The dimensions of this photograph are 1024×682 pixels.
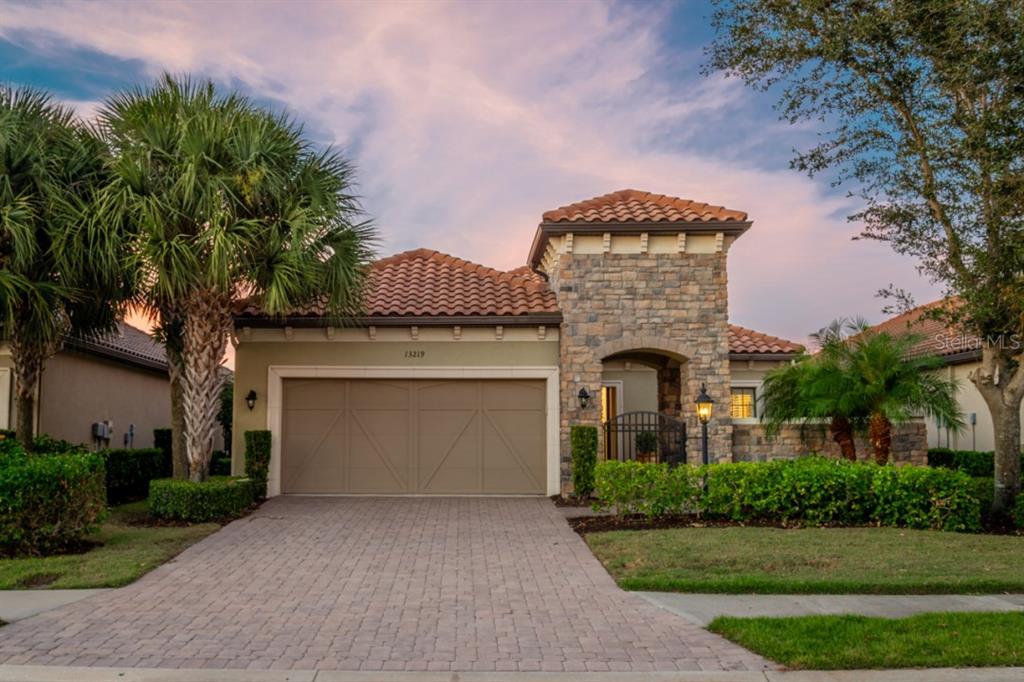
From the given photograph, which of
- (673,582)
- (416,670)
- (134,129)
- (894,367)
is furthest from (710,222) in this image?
(416,670)

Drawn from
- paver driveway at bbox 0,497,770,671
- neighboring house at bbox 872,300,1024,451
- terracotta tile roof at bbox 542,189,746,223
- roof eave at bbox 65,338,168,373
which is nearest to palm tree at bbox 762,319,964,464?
terracotta tile roof at bbox 542,189,746,223

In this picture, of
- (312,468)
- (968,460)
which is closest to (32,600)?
(312,468)

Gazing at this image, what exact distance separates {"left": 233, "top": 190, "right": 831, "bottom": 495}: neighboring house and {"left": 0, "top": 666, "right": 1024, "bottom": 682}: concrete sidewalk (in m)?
9.83

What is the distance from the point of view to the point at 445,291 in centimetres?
1742

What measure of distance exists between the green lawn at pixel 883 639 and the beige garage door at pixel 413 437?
9.46m

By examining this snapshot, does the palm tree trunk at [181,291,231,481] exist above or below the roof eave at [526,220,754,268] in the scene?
below

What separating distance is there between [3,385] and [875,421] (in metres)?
15.7

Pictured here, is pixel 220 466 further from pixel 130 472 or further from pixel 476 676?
pixel 476 676

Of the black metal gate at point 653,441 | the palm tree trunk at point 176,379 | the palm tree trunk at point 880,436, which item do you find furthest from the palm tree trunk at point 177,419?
the palm tree trunk at point 880,436

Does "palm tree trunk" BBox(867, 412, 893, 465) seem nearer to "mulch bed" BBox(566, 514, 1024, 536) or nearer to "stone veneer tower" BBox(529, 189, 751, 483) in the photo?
"mulch bed" BBox(566, 514, 1024, 536)

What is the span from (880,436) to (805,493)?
3124 mm

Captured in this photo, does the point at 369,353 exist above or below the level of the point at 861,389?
above

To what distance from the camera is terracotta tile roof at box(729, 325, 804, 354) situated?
2012 centimetres

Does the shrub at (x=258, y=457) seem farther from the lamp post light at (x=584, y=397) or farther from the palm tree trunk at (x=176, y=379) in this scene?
the lamp post light at (x=584, y=397)
